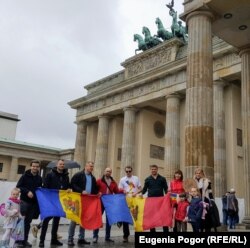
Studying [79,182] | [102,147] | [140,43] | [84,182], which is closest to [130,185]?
[84,182]

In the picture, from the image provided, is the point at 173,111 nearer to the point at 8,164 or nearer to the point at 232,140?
the point at 232,140

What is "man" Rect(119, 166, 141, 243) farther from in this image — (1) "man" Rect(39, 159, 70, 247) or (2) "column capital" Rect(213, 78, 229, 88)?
(2) "column capital" Rect(213, 78, 229, 88)

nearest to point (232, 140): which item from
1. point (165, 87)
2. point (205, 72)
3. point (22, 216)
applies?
point (165, 87)

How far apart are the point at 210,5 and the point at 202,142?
479 cm

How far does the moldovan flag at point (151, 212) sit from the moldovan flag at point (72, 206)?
1.09m

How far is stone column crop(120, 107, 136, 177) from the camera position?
3394cm

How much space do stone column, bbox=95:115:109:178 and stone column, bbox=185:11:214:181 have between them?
25.6 metres

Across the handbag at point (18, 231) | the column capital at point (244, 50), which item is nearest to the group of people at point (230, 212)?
the column capital at point (244, 50)

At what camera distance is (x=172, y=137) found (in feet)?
98.1

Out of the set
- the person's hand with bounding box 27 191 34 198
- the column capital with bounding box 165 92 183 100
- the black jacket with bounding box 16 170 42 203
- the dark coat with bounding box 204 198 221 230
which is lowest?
the dark coat with bounding box 204 198 221 230

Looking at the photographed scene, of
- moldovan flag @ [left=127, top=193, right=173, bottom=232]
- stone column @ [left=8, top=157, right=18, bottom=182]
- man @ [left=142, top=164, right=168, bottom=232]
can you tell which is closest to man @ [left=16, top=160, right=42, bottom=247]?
moldovan flag @ [left=127, top=193, right=173, bottom=232]

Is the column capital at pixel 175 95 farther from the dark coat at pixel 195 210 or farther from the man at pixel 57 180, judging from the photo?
the dark coat at pixel 195 210

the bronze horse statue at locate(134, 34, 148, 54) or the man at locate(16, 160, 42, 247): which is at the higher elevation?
the bronze horse statue at locate(134, 34, 148, 54)

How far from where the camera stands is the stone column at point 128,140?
33.9 m
